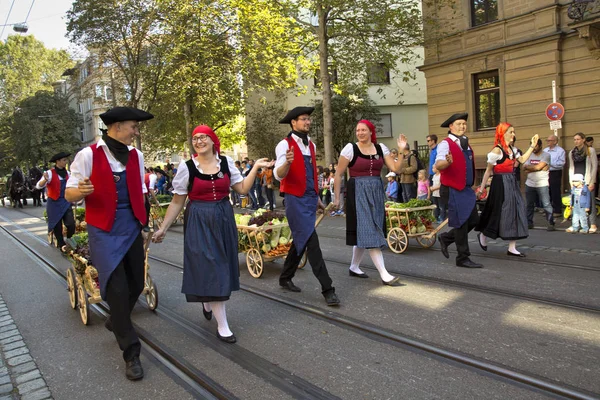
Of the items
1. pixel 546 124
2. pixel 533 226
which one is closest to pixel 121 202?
pixel 533 226

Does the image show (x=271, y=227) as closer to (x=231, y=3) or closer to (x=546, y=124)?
(x=546, y=124)

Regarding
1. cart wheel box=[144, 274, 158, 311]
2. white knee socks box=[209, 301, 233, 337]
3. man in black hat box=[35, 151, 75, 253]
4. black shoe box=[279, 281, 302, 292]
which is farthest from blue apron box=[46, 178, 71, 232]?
white knee socks box=[209, 301, 233, 337]

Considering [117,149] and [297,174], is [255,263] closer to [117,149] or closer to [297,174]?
[297,174]

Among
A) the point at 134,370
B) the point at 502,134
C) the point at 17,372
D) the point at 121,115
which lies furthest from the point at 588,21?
the point at 17,372

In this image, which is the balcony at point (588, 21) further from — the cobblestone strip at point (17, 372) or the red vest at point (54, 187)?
the cobblestone strip at point (17, 372)

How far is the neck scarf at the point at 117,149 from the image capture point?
14.3ft

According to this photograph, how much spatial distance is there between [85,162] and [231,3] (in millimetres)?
18575

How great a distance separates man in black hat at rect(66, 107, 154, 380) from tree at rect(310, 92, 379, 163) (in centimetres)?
2702

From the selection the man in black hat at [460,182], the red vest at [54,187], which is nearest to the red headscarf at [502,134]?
the man in black hat at [460,182]

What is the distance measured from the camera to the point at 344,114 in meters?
31.8

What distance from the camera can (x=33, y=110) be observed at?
2219 inches

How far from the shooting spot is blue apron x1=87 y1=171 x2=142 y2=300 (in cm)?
427

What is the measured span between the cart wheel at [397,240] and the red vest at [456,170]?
1545mm

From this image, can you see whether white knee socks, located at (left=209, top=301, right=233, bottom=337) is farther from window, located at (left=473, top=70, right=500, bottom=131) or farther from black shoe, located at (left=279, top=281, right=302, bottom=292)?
window, located at (left=473, top=70, right=500, bottom=131)
